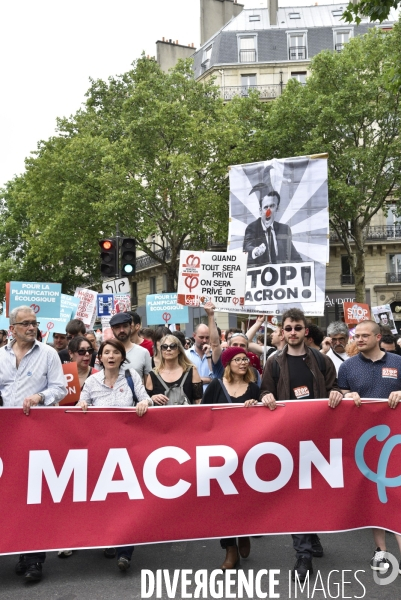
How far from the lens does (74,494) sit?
5.89 meters

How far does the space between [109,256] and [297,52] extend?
40.0m

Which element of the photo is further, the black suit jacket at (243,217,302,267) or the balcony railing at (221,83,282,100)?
the balcony railing at (221,83,282,100)

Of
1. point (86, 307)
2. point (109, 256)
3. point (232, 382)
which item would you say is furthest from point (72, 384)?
point (86, 307)

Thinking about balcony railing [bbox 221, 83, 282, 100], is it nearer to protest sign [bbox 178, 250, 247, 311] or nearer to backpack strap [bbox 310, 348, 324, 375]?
protest sign [bbox 178, 250, 247, 311]

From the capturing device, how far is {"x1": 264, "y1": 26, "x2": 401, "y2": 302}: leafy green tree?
34.7 metres

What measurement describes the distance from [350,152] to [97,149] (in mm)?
11396

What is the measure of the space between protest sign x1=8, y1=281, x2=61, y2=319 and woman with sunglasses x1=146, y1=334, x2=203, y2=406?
Answer: 704 centimetres

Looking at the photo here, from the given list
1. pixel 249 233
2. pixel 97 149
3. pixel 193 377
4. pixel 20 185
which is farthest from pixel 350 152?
pixel 193 377

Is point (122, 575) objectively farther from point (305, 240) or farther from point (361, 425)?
point (305, 240)

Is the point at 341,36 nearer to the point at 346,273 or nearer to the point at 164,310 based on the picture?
the point at 346,273

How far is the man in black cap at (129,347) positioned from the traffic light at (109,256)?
7.86 metres

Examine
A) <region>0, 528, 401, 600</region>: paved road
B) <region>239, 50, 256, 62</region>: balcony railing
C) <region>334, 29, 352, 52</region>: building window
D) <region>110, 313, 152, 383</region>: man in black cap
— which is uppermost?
<region>334, 29, 352, 52</region>: building window

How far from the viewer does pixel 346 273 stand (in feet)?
156

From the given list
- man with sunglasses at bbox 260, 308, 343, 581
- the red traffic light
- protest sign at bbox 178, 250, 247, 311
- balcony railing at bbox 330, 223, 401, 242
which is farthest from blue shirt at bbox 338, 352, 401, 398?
balcony railing at bbox 330, 223, 401, 242
